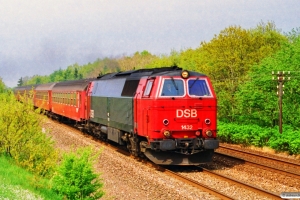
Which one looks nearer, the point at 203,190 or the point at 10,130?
the point at 203,190

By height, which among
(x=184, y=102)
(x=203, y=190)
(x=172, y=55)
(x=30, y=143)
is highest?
(x=172, y=55)

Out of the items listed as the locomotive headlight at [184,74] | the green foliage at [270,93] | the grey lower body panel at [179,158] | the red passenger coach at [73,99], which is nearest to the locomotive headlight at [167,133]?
the grey lower body panel at [179,158]

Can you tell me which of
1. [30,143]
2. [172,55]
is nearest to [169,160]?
[30,143]

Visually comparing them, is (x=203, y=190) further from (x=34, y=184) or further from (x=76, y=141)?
(x=76, y=141)

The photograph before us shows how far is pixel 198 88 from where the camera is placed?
1523 centimetres

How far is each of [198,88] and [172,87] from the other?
94 cm

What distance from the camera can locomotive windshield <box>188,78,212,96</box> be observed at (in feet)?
49.6

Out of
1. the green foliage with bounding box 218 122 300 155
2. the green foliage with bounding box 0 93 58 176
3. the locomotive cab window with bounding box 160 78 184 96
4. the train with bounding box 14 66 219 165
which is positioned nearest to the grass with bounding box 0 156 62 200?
the green foliage with bounding box 0 93 58 176

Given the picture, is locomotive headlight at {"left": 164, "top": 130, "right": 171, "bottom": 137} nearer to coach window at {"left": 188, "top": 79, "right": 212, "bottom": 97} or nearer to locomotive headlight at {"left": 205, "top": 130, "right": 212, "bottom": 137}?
locomotive headlight at {"left": 205, "top": 130, "right": 212, "bottom": 137}

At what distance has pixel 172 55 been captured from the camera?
7069 centimetres

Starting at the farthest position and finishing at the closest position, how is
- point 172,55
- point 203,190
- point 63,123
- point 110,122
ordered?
point 172,55
point 63,123
point 110,122
point 203,190

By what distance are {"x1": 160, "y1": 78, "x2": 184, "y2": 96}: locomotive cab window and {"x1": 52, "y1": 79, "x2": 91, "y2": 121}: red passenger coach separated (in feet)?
38.3

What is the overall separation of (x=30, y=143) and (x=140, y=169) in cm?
387

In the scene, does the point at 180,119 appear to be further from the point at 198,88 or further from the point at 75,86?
the point at 75,86
